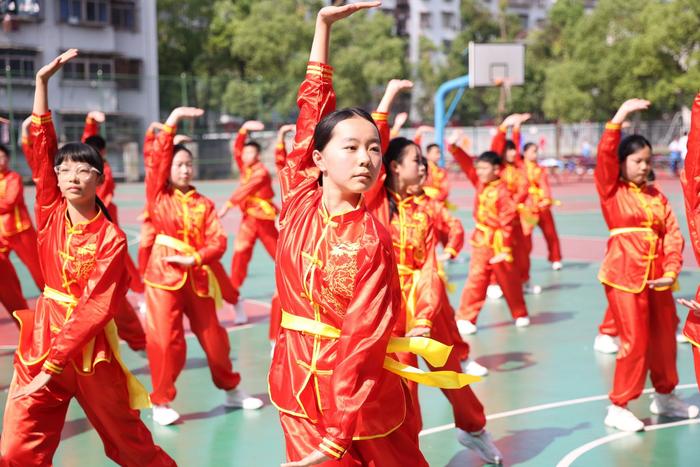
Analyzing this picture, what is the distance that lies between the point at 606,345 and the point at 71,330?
5.19 metres

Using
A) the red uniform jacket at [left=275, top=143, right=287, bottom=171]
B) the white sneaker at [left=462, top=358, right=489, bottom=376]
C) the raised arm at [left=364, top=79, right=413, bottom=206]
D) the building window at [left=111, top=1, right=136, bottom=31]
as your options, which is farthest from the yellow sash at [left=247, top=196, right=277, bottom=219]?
the building window at [left=111, top=1, right=136, bottom=31]

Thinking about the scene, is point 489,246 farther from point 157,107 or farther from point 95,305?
point 157,107

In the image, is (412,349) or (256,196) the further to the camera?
(256,196)

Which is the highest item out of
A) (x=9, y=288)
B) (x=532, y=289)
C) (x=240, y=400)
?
(x=9, y=288)

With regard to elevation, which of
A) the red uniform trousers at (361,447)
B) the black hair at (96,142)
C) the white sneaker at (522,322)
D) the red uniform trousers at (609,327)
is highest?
the black hair at (96,142)

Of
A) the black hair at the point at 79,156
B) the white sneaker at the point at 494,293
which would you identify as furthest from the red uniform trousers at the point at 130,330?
the white sneaker at the point at 494,293

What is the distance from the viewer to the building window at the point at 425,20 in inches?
2418

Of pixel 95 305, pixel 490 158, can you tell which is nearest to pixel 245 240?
pixel 490 158

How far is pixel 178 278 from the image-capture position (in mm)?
6379

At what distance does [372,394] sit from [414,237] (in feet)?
6.95

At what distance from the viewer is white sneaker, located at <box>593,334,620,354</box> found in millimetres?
8055

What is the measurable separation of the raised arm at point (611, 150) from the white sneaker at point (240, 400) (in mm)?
2687

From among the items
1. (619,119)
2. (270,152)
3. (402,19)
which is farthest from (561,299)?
(402,19)

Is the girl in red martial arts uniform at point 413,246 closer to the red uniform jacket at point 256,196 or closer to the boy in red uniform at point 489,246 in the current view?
the boy in red uniform at point 489,246
